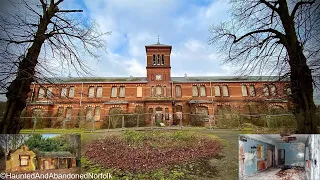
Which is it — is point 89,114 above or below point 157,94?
below

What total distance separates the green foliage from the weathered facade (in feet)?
0.24

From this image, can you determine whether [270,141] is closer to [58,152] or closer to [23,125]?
[58,152]

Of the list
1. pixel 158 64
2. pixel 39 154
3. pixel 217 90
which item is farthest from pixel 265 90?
pixel 217 90

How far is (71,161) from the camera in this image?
11.4 ft

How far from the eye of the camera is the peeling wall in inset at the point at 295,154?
11.1ft

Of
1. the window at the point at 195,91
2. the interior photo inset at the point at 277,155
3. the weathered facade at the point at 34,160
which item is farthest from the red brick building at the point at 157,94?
the weathered facade at the point at 34,160

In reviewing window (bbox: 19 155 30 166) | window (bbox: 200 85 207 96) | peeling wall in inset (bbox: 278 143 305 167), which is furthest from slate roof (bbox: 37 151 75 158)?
window (bbox: 200 85 207 96)

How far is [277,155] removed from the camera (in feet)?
11.5

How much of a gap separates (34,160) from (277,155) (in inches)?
155

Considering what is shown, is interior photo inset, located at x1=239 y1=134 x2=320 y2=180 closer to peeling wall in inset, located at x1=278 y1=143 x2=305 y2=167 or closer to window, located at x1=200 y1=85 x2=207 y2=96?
peeling wall in inset, located at x1=278 y1=143 x2=305 y2=167

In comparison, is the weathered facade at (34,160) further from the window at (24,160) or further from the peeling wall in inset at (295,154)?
the peeling wall in inset at (295,154)

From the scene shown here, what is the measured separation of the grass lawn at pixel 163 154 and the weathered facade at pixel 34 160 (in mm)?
336

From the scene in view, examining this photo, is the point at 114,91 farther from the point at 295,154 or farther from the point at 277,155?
the point at 295,154

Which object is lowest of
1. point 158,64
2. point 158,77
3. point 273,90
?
point 273,90
